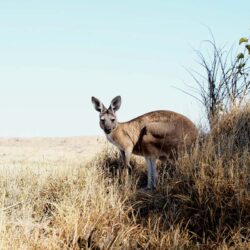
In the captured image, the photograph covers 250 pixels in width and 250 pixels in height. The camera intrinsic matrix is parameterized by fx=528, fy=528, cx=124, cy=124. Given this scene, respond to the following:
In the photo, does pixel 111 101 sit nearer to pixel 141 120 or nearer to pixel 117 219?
pixel 141 120

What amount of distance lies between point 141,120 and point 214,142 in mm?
1355

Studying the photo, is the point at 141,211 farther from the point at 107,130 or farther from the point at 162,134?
the point at 107,130

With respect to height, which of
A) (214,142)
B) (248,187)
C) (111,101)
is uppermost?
(111,101)

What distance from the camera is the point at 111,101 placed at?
9.16m

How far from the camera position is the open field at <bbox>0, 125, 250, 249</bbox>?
6.76 metres

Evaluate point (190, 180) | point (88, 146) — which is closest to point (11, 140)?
point (88, 146)

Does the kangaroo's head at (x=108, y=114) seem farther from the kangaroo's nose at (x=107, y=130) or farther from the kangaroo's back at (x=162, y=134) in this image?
the kangaroo's back at (x=162, y=134)

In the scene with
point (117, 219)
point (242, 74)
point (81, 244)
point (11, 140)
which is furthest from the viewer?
point (11, 140)

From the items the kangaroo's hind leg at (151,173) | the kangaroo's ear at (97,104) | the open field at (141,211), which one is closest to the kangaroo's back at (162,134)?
the kangaroo's hind leg at (151,173)

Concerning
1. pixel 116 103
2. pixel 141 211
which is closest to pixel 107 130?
pixel 116 103

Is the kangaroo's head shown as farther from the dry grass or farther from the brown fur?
the dry grass

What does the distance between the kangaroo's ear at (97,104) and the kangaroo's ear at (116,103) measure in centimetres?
16

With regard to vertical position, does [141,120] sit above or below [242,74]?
below

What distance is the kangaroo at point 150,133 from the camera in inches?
345
